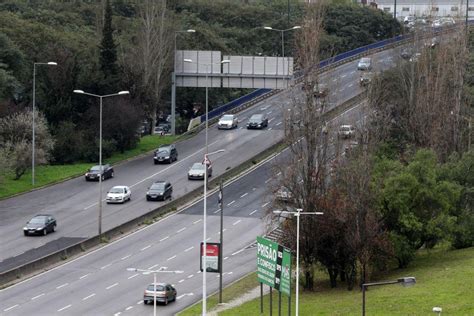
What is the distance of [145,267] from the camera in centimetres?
7962

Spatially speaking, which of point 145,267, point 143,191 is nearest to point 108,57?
point 143,191

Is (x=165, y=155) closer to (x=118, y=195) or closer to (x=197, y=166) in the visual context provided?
(x=197, y=166)

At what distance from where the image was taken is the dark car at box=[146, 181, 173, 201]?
96762 mm

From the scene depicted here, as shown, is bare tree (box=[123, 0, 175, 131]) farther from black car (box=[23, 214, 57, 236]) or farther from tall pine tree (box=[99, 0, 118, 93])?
black car (box=[23, 214, 57, 236])

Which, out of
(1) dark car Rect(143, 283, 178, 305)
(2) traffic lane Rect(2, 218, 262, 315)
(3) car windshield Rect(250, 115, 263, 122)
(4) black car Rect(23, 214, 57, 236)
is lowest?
(2) traffic lane Rect(2, 218, 262, 315)

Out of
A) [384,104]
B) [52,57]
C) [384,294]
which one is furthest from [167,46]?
[384,294]

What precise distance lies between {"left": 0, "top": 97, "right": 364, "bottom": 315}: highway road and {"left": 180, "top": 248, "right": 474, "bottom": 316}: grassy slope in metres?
3.46

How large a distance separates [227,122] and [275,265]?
207 ft

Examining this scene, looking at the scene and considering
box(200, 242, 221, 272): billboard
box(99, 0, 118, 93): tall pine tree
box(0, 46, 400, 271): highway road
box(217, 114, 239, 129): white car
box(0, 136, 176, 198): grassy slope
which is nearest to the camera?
box(200, 242, 221, 272): billboard

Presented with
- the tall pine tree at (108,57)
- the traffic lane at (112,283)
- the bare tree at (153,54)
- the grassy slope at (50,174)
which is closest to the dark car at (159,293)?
the traffic lane at (112,283)

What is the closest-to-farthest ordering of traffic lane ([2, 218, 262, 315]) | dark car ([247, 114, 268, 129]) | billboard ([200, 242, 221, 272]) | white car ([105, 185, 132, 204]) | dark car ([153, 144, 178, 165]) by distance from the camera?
traffic lane ([2, 218, 262, 315]) < billboard ([200, 242, 221, 272]) < white car ([105, 185, 132, 204]) < dark car ([153, 144, 178, 165]) < dark car ([247, 114, 268, 129])

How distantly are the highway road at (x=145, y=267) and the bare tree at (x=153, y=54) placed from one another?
28.4 m

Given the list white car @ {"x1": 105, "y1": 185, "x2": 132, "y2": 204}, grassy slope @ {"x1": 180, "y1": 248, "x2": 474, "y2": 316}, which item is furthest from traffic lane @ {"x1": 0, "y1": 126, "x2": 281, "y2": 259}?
grassy slope @ {"x1": 180, "y1": 248, "x2": 474, "y2": 316}

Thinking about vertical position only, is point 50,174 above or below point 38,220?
above
